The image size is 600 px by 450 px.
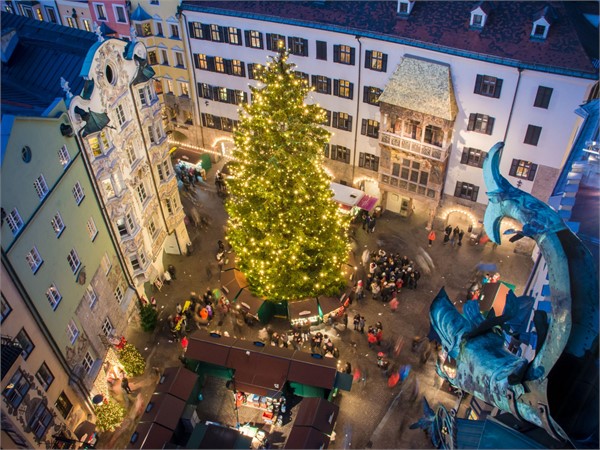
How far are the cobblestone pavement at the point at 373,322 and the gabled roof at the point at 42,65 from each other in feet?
55.6

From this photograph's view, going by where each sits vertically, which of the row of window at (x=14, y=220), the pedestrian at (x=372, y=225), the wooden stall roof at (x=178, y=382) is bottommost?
the wooden stall roof at (x=178, y=382)

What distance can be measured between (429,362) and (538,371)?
102ft

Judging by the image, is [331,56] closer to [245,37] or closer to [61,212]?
[245,37]

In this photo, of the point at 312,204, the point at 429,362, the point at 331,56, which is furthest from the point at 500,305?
the point at 331,56

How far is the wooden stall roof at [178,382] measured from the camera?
32844 mm

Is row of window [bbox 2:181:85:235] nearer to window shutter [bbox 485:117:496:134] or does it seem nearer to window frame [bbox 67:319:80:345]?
window frame [bbox 67:319:80:345]

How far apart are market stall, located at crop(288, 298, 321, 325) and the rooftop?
811 inches

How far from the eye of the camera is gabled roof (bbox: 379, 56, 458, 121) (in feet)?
133

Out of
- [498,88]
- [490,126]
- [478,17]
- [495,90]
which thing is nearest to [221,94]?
[478,17]

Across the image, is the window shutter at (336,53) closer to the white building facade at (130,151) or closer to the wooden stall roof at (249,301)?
the white building facade at (130,151)

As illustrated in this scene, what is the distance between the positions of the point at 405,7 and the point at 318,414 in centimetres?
2982

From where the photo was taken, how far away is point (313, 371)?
33594 millimetres

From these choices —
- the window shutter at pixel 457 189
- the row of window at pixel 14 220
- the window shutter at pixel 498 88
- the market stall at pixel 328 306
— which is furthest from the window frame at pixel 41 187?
the window shutter at pixel 457 189

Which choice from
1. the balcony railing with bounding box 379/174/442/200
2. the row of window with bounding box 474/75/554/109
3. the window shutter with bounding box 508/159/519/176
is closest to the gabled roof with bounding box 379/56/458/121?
the row of window with bounding box 474/75/554/109
